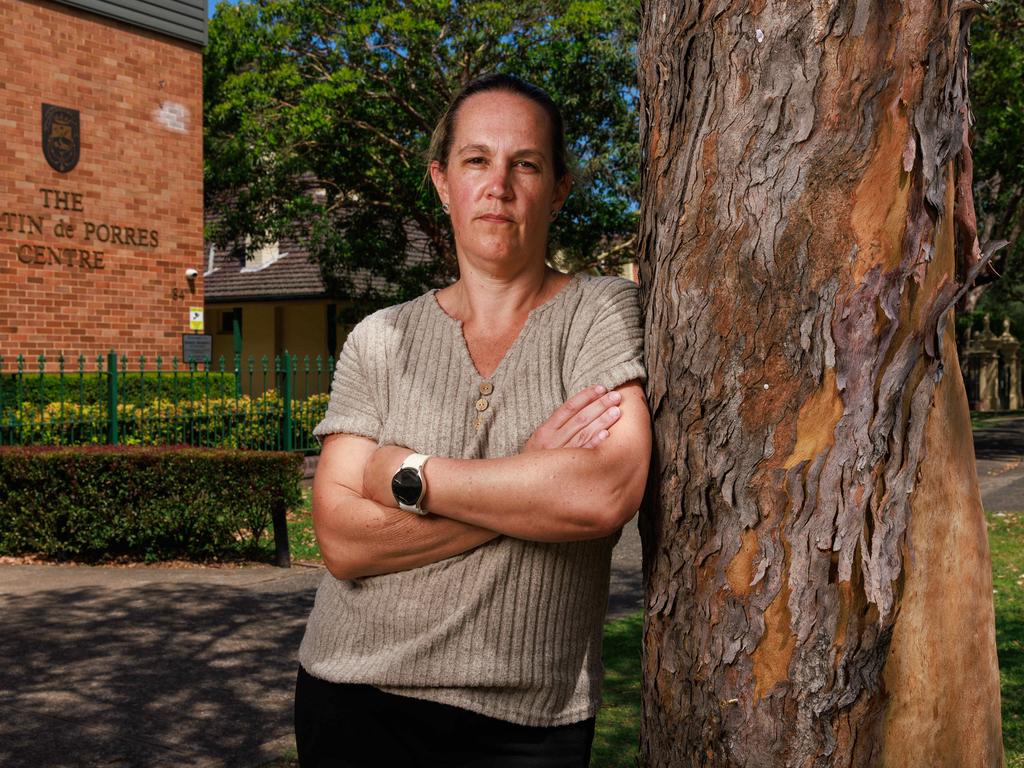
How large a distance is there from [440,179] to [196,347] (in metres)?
13.8

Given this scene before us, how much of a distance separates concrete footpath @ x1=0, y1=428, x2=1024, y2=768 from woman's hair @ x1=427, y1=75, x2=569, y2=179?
A: 9.78 feet

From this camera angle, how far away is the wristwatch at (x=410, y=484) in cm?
203

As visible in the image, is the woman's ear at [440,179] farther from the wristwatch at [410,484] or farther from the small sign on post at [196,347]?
the small sign on post at [196,347]

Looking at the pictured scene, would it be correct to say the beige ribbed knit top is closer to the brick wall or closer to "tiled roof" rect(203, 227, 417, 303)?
the brick wall

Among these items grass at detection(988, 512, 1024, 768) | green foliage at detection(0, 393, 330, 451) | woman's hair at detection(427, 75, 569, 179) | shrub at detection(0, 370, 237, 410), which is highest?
shrub at detection(0, 370, 237, 410)

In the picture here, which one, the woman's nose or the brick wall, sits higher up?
the brick wall

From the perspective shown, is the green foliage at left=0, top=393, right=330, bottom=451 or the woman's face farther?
the green foliage at left=0, top=393, right=330, bottom=451

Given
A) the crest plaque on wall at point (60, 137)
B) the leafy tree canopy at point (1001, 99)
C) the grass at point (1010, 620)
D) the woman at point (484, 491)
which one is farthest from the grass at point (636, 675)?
the crest plaque on wall at point (60, 137)

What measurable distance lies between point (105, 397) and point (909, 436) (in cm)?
1265

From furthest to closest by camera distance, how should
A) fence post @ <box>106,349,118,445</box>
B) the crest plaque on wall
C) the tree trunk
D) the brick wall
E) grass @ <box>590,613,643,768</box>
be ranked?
1. the crest plaque on wall
2. the brick wall
3. fence post @ <box>106,349,118,445</box>
4. grass @ <box>590,613,643,768</box>
5. the tree trunk

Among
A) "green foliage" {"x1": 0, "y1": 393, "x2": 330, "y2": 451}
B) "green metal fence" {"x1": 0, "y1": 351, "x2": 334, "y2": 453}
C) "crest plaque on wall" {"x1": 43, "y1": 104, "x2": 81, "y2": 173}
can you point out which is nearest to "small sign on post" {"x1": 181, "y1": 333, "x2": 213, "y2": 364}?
"green metal fence" {"x1": 0, "y1": 351, "x2": 334, "y2": 453}

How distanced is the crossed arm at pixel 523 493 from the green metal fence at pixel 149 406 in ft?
32.7

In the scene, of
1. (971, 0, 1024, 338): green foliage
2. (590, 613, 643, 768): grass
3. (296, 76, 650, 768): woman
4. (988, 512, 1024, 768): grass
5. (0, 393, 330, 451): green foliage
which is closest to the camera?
(296, 76, 650, 768): woman

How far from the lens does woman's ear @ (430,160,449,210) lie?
2.37 m
